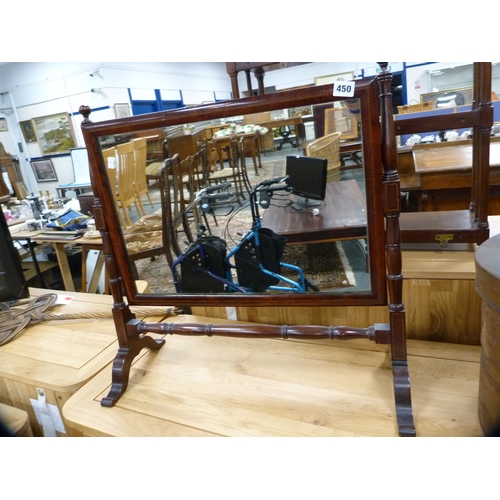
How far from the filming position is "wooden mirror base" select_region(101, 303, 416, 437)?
2.88 feet

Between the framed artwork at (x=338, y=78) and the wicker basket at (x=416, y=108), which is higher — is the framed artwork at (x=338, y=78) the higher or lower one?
the higher one

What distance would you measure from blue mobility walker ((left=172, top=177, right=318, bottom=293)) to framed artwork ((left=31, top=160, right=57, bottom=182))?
7.85 m

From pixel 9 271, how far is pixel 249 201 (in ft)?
3.82

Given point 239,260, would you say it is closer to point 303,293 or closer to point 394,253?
point 303,293

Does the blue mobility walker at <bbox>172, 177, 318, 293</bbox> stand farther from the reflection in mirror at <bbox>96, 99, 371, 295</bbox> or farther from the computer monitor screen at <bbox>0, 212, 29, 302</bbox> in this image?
the computer monitor screen at <bbox>0, 212, 29, 302</bbox>

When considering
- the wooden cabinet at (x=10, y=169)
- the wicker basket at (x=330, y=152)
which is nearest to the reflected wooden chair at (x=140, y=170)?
the wicker basket at (x=330, y=152)

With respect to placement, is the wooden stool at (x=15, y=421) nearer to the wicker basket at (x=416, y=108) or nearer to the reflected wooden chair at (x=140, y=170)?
the reflected wooden chair at (x=140, y=170)

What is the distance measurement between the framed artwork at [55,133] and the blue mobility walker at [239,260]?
7.04m

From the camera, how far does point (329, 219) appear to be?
98 centimetres

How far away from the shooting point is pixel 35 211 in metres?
3.14

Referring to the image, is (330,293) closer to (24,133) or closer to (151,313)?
(151,313)

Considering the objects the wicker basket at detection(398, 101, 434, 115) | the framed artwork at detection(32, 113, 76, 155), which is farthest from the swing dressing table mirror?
the framed artwork at detection(32, 113, 76, 155)

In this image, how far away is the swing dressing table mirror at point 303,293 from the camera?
2.68 ft

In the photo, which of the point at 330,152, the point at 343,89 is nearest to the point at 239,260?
the point at 330,152
